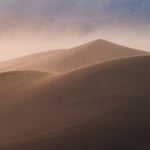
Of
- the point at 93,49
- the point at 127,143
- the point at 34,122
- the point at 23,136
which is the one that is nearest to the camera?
the point at 127,143

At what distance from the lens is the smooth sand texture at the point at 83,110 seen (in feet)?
18.4

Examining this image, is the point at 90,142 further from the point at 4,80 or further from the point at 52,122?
the point at 4,80

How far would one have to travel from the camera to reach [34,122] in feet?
21.0

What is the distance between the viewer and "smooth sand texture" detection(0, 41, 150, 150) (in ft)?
18.4

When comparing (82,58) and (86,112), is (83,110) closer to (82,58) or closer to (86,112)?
(86,112)

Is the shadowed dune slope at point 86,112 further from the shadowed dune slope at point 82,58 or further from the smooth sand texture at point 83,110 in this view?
the shadowed dune slope at point 82,58

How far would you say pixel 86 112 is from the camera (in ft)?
20.7

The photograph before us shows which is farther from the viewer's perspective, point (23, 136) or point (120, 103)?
point (120, 103)

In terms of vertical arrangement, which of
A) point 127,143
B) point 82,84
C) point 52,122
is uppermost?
point 82,84

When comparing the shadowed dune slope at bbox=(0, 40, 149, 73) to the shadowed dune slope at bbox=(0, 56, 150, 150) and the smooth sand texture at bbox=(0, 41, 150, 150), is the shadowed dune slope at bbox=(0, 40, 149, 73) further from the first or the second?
the shadowed dune slope at bbox=(0, 56, 150, 150)

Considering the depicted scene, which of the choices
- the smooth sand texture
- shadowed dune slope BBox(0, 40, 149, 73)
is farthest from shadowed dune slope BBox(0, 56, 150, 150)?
shadowed dune slope BBox(0, 40, 149, 73)

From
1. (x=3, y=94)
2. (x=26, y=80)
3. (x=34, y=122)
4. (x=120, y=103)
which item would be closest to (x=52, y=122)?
(x=34, y=122)

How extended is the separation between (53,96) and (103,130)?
186 centimetres

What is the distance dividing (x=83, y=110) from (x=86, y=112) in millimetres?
122
